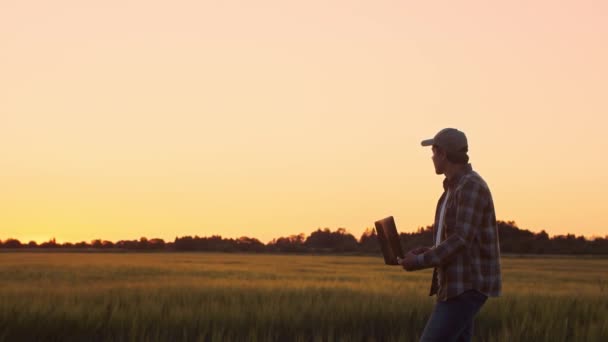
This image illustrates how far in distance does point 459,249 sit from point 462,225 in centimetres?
14

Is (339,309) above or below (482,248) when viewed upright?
below

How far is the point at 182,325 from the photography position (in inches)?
345

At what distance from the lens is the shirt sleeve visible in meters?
4.25

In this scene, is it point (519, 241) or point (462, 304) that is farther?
point (519, 241)

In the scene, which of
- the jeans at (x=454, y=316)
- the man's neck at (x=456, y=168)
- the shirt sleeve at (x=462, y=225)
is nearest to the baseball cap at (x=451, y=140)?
the man's neck at (x=456, y=168)

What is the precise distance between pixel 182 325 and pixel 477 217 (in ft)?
17.3

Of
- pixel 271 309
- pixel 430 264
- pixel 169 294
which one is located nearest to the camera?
pixel 430 264

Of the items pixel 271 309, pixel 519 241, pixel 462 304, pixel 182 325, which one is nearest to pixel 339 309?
pixel 271 309

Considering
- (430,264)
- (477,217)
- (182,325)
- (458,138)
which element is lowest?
(182,325)

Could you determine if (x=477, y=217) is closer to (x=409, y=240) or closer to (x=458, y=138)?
(x=458, y=138)

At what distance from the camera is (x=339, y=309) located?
384 inches

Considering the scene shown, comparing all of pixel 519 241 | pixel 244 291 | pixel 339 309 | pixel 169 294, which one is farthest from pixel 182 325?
pixel 519 241

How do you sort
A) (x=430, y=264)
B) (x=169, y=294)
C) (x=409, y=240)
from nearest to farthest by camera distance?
(x=430, y=264) < (x=169, y=294) < (x=409, y=240)

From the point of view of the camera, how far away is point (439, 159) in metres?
4.51
